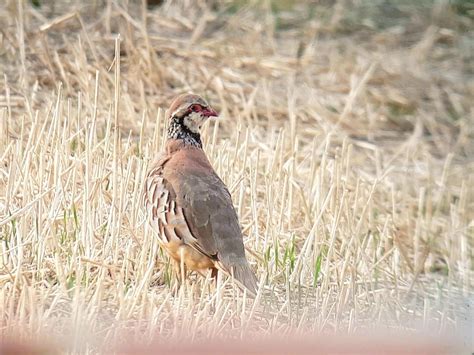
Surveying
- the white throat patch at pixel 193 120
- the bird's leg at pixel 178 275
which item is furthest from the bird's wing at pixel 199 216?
the white throat patch at pixel 193 120

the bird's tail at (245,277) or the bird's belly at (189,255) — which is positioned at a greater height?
the bird's belly at (189,255)

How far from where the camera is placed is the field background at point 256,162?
16.8 ft

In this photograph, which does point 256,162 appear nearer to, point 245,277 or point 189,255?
point 189,255

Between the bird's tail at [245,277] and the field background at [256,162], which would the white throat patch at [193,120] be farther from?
the bird's tail at [245,277]

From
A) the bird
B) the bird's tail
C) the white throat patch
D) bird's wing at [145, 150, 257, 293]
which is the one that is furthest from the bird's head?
the bird's tail

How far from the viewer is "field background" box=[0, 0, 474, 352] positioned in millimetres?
5133

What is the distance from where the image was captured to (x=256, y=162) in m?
6.54

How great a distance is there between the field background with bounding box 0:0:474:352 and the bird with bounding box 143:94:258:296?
0.15 meters

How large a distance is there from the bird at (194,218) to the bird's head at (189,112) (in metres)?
0.19

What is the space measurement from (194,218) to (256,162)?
1.20 meters

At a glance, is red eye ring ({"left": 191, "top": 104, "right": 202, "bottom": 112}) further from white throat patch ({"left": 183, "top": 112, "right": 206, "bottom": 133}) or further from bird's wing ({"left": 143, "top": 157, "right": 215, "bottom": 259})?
bird's wing ({"left": 143, "top": 157, "right": 215, "bottom": 259})

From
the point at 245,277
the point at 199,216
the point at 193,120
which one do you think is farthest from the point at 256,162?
the point at 245,277

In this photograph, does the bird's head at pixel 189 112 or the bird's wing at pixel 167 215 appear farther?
the bird's head at pixel 189 112

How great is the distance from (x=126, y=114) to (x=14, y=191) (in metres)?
2.62
